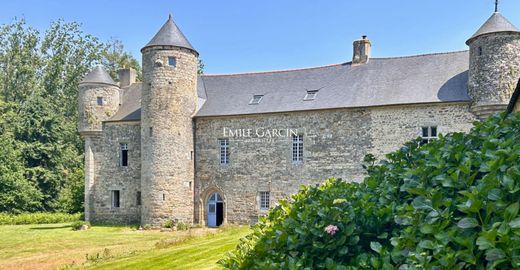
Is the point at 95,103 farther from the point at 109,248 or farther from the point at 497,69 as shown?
the point at 497,69

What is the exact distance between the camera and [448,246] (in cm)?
279

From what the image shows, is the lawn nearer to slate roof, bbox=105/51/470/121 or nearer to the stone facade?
slate roof, bbox=105/51/470/121

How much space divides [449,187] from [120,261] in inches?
488

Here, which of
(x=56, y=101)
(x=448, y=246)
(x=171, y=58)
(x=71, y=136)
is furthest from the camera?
(x=56, y=101)

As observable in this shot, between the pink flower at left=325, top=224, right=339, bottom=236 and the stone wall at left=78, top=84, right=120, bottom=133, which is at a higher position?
the stone wall at left=78, top=84, right=120, bottom=133

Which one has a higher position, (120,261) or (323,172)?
(323,172)

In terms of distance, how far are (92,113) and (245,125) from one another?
8.60m

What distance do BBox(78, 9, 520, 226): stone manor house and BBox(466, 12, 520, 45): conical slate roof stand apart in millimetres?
75

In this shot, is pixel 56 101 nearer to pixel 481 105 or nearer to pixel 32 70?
pixel 32 70

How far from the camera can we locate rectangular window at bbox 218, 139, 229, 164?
2423cm

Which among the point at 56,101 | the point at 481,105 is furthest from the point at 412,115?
the point at 56,101

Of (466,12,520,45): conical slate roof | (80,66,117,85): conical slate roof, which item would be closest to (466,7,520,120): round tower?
(466,12,520,45): conical slate roof

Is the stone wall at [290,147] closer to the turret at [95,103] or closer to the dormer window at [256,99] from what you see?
the dormer window at [256,99]

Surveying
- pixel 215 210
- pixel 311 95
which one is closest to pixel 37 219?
pixel 215 210
